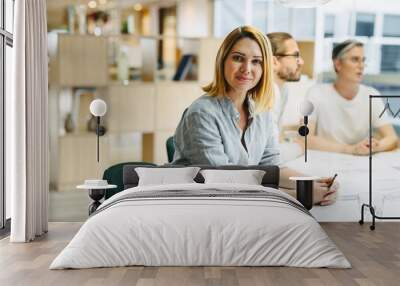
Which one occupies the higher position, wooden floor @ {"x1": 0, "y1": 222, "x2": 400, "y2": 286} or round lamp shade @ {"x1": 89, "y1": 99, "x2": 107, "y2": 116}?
round lamp shade @ {"x1": 89, "y1": 99, "x2": 107, "y2": 116}

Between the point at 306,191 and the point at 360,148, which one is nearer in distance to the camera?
the point at 306,191

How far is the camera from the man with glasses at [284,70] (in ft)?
26.1

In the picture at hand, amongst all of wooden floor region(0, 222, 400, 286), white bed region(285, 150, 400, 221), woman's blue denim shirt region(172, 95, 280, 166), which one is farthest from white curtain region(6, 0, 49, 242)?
white bed region(285, 150, 400, 221)

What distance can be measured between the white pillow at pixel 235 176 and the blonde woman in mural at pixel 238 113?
1.64 ft

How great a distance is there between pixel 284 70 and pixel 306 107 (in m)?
0.52

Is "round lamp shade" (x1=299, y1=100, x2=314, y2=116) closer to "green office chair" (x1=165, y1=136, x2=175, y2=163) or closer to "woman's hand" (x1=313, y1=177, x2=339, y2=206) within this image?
"woman's hand" (x1=313, y1=177, x2=339, y2=206)

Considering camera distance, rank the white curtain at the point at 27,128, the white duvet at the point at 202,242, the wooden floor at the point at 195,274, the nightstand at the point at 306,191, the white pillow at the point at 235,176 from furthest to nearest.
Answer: the nightstand at the point at 306,191 < the white pillow at the point at 235,176 < the white curtain at the point at 27,128 < the white duvet at the point at 202,242 < the wooden floor at the point at 195,274

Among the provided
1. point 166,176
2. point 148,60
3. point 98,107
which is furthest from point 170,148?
point 148,60

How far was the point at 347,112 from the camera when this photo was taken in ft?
26.3

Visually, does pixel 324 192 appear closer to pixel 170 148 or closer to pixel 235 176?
pixel 235 176

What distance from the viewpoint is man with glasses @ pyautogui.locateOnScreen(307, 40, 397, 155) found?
799cm

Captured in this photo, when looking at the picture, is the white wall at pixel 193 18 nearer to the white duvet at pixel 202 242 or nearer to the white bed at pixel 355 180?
the white bed at pixel 355 180

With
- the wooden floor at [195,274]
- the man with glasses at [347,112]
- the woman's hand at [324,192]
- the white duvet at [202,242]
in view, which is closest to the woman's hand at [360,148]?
the man with glasses at [347,112]

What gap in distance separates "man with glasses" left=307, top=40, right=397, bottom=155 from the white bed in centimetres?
10
